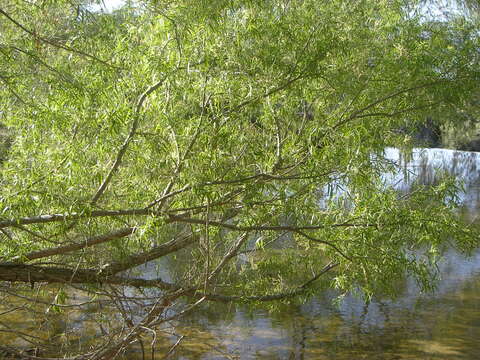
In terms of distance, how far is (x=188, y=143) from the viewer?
12.7 feet

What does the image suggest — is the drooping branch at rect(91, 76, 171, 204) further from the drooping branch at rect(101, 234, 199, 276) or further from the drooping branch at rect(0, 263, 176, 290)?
the drooping branch at rect(101, 234, 199, 276)

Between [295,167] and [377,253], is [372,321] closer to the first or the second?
[377,253]

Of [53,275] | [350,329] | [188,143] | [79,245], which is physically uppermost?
[188,143]

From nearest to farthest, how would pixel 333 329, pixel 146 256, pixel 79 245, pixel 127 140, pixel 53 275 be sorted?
1. pixel 127 140
2. pixel 79 245
3. pixel 53 275
4. pixel 146 256
5. pixel 333 329

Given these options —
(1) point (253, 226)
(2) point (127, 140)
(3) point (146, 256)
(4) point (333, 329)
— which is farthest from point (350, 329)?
(2) point (127, 140)

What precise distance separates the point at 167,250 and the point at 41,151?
4.24ft

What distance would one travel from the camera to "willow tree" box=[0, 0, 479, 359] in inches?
147

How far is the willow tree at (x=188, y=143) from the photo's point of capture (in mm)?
3725

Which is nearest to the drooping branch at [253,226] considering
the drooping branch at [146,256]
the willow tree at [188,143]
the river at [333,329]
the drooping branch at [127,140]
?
the willow tree at [188,143]

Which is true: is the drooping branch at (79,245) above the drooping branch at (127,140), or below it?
below

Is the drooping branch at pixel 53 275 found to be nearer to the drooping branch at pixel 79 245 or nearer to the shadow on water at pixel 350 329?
the drooping branch at pixel 79 245

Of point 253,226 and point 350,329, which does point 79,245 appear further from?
point 350,329

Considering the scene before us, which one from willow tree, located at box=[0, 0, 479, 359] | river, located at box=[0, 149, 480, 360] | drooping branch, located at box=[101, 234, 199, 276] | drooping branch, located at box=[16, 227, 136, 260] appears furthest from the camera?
river, located at box=[0, 149, 480, 360]

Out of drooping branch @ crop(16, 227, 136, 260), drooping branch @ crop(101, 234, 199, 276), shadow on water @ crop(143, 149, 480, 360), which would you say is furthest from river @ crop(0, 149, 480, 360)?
drooping branch @ crop(16, 227, 136, 260)
